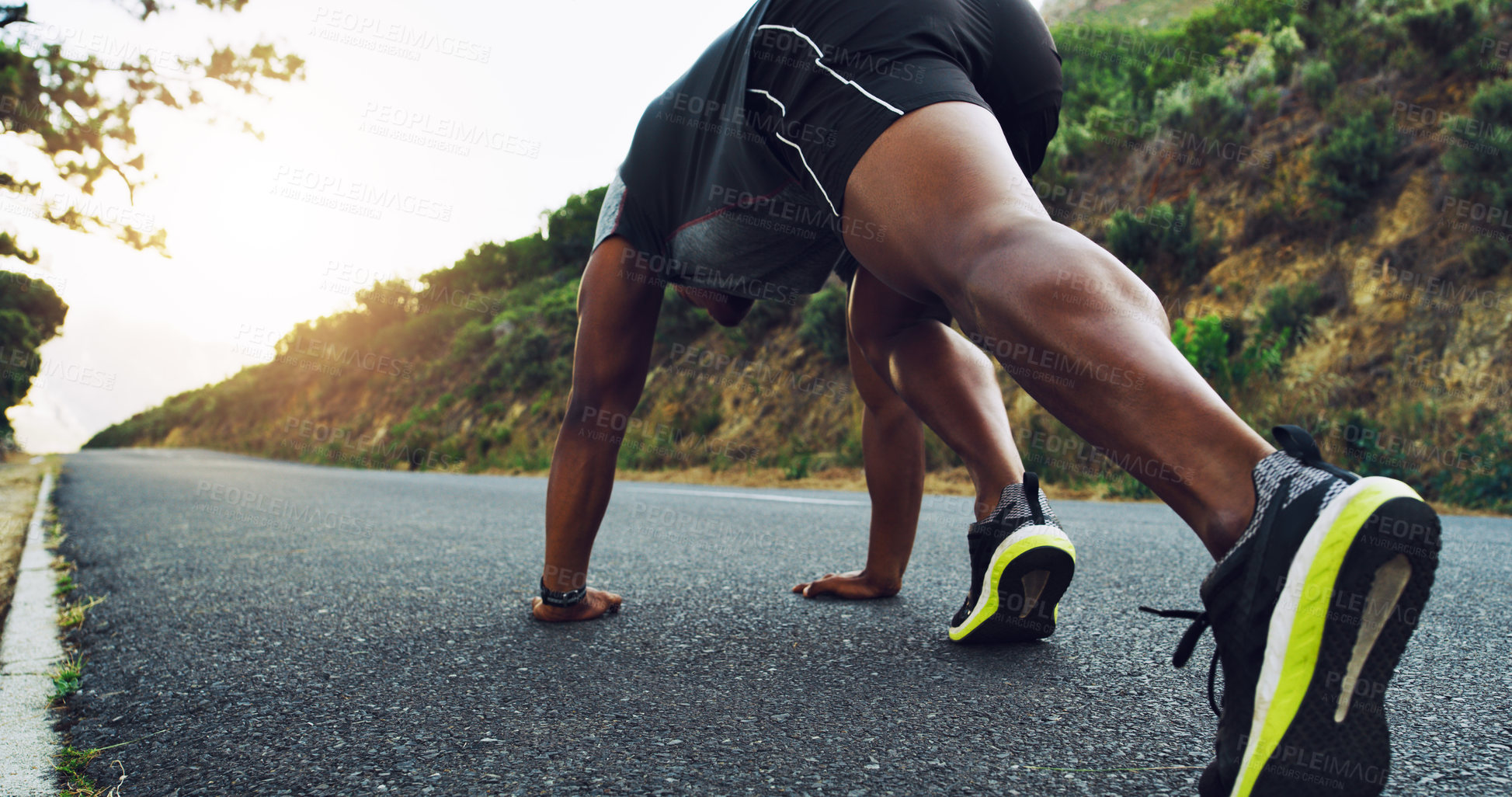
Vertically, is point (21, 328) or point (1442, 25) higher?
point (1442, 25)

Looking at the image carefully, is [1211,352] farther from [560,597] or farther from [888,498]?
[560,597]

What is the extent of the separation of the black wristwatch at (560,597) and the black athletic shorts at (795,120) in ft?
2.48

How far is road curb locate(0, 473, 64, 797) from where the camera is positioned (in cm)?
114

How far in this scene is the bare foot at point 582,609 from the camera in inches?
76.5

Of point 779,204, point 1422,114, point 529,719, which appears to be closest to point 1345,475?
point 779,204

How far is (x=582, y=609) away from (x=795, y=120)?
1.23m

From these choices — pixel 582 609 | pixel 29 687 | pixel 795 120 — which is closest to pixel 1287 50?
pixel 795 120

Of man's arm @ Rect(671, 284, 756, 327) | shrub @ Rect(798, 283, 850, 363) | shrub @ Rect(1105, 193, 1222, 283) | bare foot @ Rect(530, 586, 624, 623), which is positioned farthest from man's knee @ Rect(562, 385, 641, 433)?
shrub @ Rect(798, 283, 850, 363)

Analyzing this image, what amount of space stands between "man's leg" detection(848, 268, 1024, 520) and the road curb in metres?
1.58

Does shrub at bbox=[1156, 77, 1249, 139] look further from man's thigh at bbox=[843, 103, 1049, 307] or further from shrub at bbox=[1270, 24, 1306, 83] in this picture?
man's thigh at bbox=[843, 103, 1049, 307]

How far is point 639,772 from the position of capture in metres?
1.08

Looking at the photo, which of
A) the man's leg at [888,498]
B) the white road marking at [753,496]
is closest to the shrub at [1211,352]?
the white road marking at [753,496]

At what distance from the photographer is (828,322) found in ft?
36.1

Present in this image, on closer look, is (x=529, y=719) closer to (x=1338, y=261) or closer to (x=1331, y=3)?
(x=1338, y=261)
